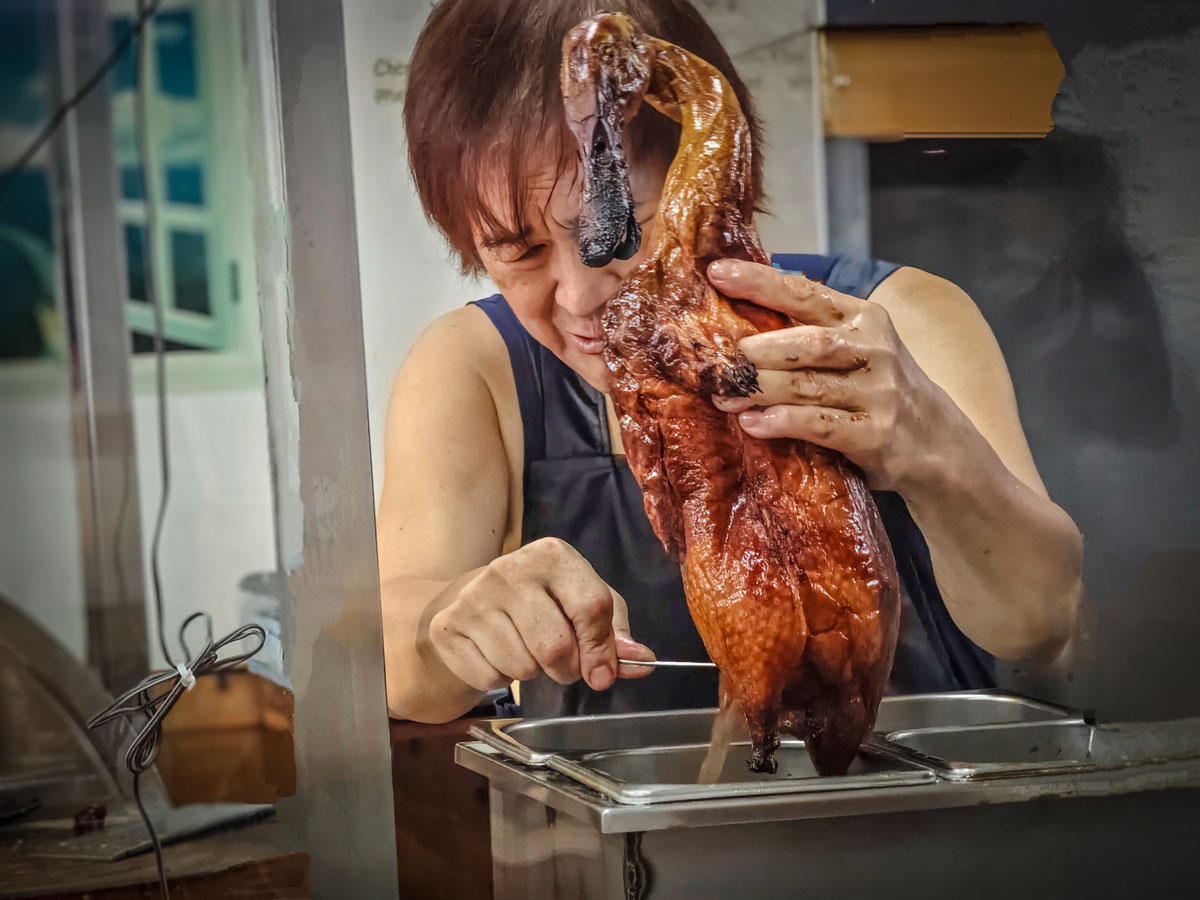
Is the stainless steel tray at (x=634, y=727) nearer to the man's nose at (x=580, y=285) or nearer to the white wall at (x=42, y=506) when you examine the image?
the man's nose at (x=580, y=285)

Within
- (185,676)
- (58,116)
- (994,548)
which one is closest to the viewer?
(994,548)

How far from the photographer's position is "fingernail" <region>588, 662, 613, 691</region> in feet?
3.92

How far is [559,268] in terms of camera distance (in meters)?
1.19

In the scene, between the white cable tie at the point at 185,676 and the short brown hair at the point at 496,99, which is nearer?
the short brown hair at the point at 496,99

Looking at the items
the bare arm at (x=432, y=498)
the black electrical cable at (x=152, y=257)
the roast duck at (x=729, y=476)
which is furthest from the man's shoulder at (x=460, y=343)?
the black electrical cable at (x=152, y=257)

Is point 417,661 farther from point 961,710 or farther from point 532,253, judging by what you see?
point 961,710

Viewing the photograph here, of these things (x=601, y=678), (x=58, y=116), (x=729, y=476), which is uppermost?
(x=58, y=116)

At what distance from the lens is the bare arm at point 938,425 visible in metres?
1.10

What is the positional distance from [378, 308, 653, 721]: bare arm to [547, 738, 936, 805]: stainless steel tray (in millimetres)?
93

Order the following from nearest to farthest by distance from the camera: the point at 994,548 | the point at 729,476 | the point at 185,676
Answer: the point at 729,476, the point at 994,548, the point at 185,676

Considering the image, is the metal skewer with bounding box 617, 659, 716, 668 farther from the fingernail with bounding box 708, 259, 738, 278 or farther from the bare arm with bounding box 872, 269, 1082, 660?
the fingernail with bounding box 708, 259, 738, 278

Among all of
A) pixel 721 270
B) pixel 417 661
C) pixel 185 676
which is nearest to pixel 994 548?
pixel 721 270

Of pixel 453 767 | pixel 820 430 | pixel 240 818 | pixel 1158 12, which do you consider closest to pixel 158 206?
pixel 240 818

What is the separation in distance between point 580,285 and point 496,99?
0.22 meters
